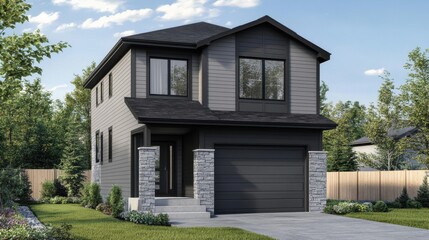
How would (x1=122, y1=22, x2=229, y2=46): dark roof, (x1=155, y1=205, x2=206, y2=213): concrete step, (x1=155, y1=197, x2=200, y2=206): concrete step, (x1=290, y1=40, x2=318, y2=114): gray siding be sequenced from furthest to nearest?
(x1=290, y1=40, x2=318, y2=114): gray siding → (x1=122, y1=22, x2=229, y2=46): dark roof → (x1=155, y1=197, x2=200, y2=206): concrete step → (x1=155, y1=205, x2=206, y2=213): concrete step

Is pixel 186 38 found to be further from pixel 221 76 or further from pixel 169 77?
pixel 221 76

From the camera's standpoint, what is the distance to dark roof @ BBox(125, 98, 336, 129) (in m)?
18.2

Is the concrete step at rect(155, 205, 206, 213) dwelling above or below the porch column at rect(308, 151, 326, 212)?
below

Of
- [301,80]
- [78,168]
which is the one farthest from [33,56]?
[78,168]

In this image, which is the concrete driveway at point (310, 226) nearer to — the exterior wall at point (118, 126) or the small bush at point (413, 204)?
the exterior wall at point (118, 126)

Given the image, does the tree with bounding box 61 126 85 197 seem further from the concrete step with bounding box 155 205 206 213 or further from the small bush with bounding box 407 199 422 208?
the small bush with bounding box 407 199 422 208

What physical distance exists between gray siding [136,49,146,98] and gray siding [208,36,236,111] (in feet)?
7.86

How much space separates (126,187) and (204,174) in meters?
4.12

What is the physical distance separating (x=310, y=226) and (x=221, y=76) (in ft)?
23.2

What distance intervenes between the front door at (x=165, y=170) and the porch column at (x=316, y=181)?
532cm

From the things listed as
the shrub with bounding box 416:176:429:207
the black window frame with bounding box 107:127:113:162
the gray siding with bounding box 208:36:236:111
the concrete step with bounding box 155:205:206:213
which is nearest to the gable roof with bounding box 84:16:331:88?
the gray siding with bounding box 208:36:236:111

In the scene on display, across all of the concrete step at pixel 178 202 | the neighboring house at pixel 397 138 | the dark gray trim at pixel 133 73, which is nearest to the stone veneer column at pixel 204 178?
the concrete step at pixel 178 202

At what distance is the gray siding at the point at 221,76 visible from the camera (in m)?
20.1

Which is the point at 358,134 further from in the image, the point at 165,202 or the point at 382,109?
the point at 165,202
